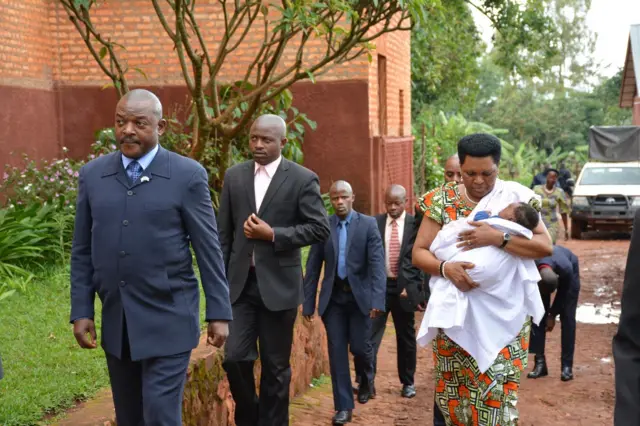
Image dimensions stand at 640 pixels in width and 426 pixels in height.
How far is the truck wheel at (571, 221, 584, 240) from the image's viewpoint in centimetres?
2472

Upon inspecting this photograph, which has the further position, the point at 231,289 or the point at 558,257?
the point at 558,257

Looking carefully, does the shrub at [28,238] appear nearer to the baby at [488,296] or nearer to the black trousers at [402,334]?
the black trousers at [402,334]

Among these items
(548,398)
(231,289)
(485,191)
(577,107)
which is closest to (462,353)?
(485,191)

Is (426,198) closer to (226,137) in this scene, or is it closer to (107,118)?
(226,137)

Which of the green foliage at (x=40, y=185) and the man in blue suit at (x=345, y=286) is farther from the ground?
the green foliage at (x=40, y=185)

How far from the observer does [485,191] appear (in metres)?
5.42

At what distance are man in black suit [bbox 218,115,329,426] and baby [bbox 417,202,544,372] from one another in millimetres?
1158

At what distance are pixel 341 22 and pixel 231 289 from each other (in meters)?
8.98

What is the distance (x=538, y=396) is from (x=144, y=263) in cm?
565

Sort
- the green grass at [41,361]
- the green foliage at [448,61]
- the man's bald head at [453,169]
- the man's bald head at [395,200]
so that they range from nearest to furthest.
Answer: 1. the green grass at [41,361]
2. the man's bald head at [453,169]
3. the man's bald head at [395,200]
4. the green foliage at [448,61]

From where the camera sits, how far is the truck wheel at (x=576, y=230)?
81.1ft

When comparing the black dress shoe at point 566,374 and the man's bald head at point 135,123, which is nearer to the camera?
the man's bald head at point 135,123

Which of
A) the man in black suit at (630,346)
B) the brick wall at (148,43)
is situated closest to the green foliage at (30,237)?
the brick wall at (148,43)

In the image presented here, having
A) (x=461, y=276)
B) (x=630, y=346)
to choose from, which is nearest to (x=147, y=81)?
(x=461, y=276)
